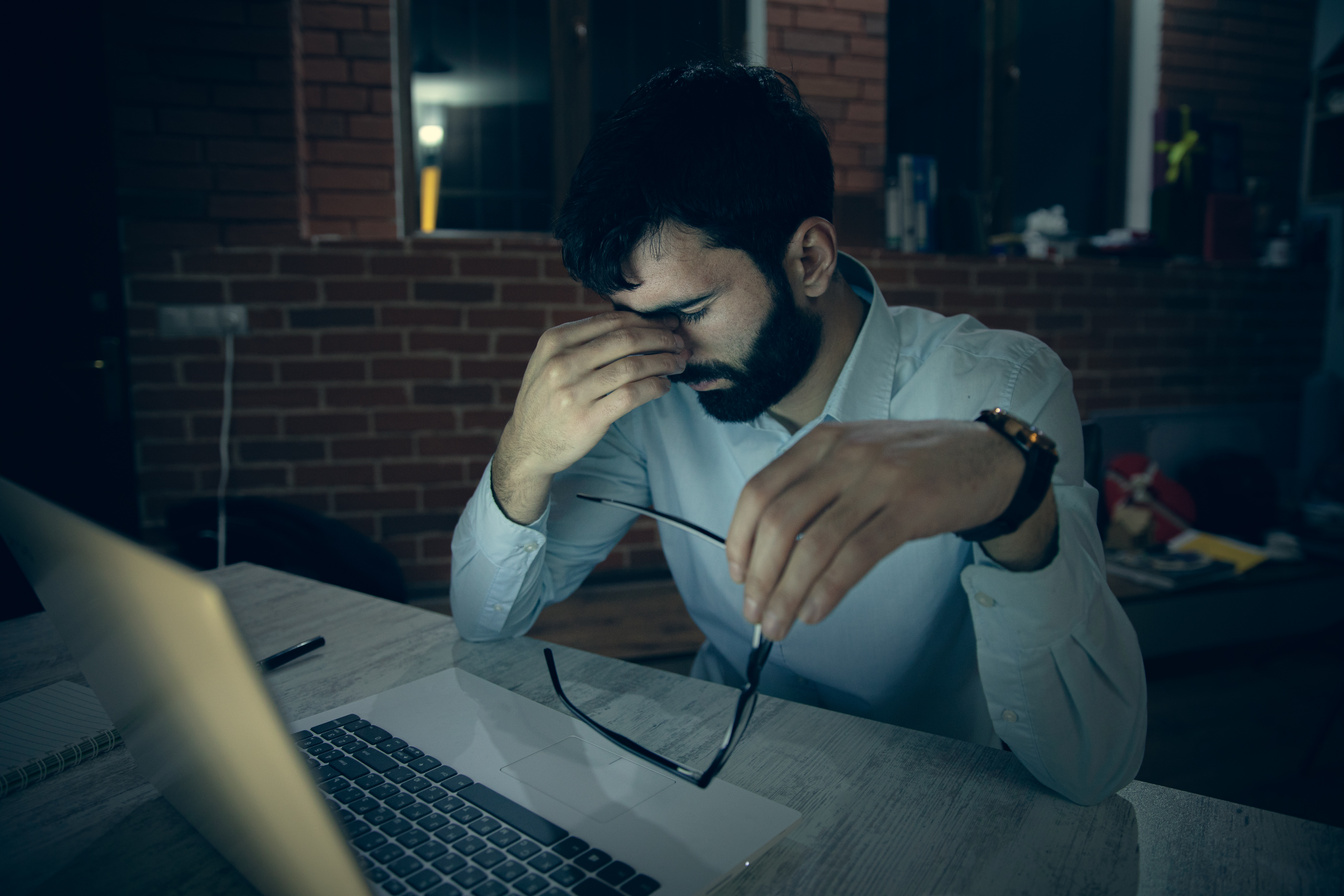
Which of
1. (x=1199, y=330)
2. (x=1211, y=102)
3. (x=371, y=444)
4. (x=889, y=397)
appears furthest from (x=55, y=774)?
(x=1211, y=102)

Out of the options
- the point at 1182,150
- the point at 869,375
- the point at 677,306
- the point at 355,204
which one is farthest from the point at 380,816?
the point at 1182,150

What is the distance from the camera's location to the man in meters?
0.68

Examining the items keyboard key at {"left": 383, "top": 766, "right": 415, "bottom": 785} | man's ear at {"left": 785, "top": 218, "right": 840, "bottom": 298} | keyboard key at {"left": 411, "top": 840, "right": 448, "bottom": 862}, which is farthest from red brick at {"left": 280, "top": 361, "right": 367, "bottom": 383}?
keyboard key at {"left": 411, "top": 840, "right": 448, "bottom": 862}

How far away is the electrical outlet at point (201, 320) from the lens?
7.54ft

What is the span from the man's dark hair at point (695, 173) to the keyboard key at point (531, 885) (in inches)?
28.0

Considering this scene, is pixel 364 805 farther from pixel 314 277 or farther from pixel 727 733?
pixel 314 277

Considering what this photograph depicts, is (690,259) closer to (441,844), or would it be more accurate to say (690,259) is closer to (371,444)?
(441,844)

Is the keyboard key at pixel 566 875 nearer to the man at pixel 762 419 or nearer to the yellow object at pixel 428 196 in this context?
the man at pixel 762 419

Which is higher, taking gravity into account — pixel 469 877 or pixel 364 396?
pixel 364 396

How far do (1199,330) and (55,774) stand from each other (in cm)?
402

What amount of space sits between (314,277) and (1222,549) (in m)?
3.17

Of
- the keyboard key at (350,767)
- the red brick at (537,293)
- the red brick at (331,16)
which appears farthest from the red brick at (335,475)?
the keyboard key at (350,767)

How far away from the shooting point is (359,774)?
1.99 feet

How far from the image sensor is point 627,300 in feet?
3.32
